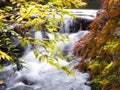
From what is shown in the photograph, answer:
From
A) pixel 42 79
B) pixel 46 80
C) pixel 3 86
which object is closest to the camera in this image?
pixel 3 86

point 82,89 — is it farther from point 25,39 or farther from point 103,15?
point 25,39

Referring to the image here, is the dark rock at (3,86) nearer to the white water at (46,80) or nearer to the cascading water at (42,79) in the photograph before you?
the cascading water at (42,79)

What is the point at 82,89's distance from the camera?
7344mm

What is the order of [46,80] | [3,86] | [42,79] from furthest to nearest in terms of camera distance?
1. [42,79]
2. [46,80]
3. [3,86]

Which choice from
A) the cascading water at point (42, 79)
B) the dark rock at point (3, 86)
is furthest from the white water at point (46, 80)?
the dark rock at point (3, 86)

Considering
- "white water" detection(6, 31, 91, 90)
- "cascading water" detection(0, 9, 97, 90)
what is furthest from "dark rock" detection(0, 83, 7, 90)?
"white water" detection(6, 31, 91, 90)

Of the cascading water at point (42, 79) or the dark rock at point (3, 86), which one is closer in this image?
the cascading water at point (42, 79)

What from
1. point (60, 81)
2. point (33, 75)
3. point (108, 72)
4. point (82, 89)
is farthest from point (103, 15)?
point (33, 75)

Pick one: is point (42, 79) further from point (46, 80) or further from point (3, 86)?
point (3, 86)

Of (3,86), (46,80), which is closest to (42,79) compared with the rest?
(46,80)

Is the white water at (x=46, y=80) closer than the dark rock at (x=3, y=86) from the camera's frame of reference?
Yes

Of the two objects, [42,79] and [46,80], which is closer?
[46,80]

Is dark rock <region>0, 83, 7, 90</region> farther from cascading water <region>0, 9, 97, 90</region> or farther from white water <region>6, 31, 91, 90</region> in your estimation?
white water <region>6, 31, 91, 90</region>

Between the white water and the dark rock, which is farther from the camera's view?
the dark rock
